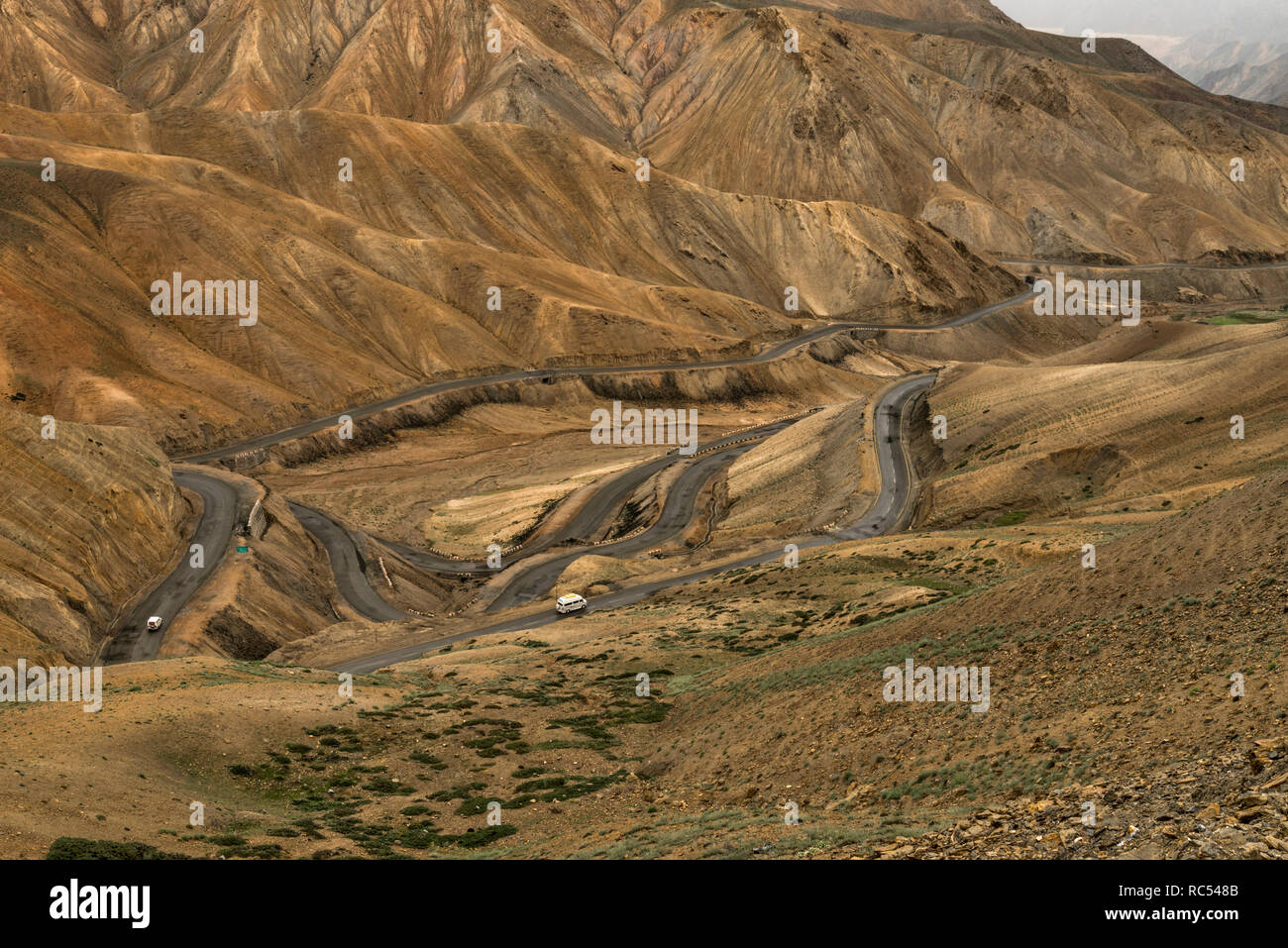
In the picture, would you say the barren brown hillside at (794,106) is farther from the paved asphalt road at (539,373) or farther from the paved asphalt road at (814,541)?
the paved asphalt road at (814,541)

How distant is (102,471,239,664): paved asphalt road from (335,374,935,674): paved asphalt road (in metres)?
9.14

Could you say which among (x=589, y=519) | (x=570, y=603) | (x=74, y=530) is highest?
(x=589, y=519)

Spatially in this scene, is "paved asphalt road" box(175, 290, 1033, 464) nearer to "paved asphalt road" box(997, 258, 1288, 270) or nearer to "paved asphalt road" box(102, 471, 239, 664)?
"paved asphalt road" box(997, 258, 1288, 270)

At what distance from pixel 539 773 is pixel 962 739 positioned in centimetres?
1031

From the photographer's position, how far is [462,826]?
2161 cm

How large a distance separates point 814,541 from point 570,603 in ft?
47.7

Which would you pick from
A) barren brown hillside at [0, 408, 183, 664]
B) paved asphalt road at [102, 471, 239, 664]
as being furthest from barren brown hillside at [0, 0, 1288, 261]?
barren brown hillside at [0, 408, 183, 664]

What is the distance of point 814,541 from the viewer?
5431 centimetres

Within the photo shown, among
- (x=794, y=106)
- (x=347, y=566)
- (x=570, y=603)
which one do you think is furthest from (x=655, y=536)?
(x=794, y=106)

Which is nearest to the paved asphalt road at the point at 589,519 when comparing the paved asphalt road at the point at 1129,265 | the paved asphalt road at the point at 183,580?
the paved asphalt road at the point at 183,580

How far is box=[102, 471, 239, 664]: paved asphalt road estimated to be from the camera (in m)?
42.7

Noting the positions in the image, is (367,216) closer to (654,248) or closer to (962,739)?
(654,248)

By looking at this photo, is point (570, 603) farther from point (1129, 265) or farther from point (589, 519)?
point (1129, 265)
